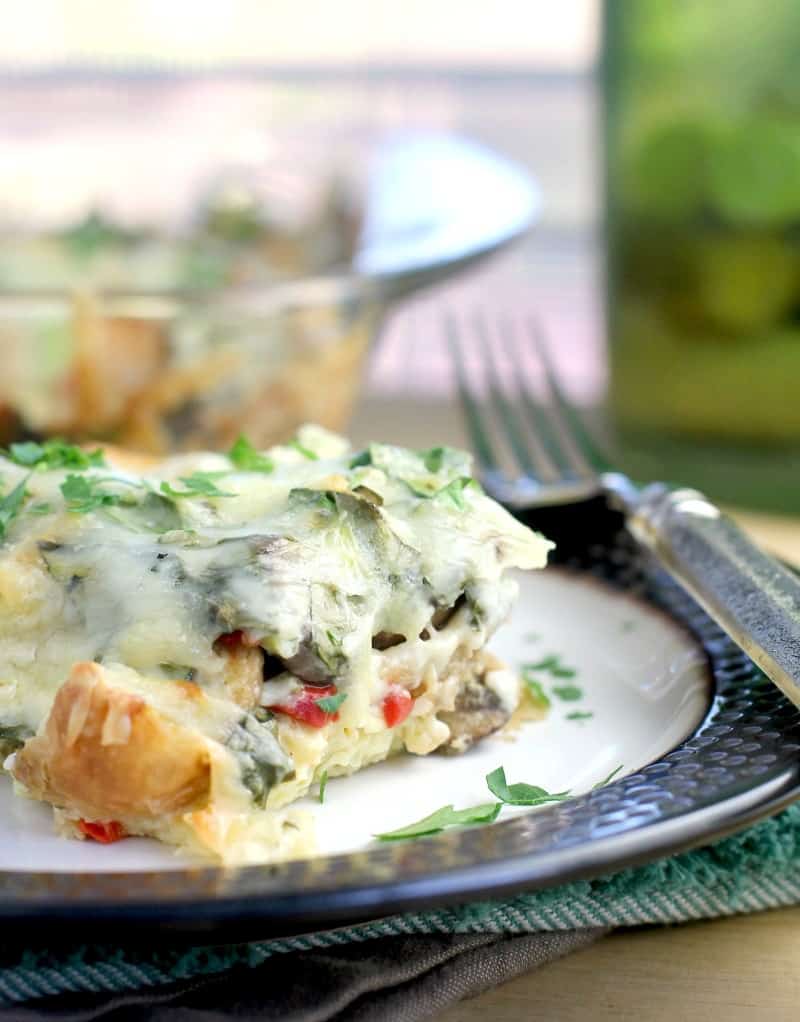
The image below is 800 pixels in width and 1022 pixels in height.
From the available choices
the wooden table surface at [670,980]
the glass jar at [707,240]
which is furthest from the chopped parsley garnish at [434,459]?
the glass jar at [707,240]

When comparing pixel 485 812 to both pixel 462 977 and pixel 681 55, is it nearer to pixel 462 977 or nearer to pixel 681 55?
pixel 462 977

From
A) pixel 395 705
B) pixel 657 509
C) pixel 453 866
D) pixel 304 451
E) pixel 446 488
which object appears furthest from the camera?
pixel 657 509

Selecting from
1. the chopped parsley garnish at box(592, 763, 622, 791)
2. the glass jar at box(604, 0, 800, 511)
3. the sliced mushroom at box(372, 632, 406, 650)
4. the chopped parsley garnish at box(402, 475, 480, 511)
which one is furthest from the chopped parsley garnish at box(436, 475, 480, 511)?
the glass jar at box(604, 0, 800, 511)

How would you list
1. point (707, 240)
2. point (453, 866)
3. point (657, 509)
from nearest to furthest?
point (453, 866)
point (657, 509)
point (707, 240)

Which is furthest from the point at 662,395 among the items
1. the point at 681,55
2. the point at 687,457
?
the point at 681,55

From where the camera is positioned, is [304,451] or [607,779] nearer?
[607,779]

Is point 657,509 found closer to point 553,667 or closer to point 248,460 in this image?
point 553,667

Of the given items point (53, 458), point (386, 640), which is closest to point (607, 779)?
point (386, 640)
